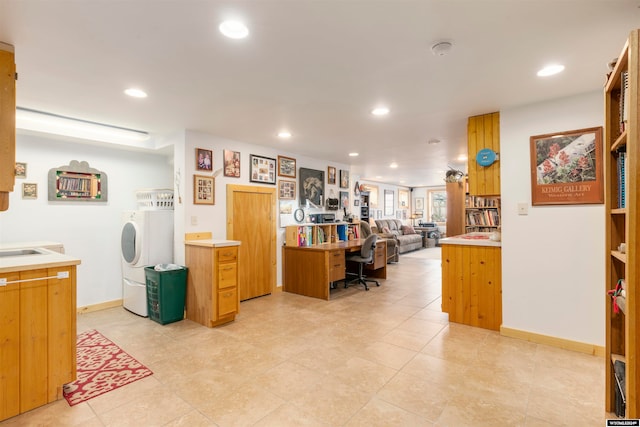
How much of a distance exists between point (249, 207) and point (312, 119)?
5.79 feet

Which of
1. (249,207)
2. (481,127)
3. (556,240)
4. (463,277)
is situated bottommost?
(463,277)

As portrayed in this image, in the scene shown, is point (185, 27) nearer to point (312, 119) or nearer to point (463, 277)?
point (312, 119)

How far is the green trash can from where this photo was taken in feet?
11.3

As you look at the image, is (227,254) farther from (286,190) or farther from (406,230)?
(406,230)

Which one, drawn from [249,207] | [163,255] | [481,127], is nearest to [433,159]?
[481,127]

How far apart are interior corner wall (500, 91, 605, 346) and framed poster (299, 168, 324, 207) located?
10.4 feet

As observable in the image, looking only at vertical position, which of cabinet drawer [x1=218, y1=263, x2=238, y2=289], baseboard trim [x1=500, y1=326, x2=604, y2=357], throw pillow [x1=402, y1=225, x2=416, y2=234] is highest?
throw pillow [x1=402, y1=225, x2=416, y2=234]

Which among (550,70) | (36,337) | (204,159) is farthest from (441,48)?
(36,337)

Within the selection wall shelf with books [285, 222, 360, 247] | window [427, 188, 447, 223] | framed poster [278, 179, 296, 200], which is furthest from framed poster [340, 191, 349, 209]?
window [427, 188, 447, 223]

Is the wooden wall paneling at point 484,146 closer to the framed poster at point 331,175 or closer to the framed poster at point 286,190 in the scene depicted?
the framed poster at point 286,190

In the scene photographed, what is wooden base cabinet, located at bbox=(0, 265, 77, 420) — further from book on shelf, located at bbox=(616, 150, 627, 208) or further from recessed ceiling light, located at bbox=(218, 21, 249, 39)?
book on shelf, located at bbox=(616, 150, 627, 208)

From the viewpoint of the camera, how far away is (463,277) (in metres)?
3.40

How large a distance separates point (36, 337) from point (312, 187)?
4.21 metres

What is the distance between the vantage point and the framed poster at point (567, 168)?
2631mm
